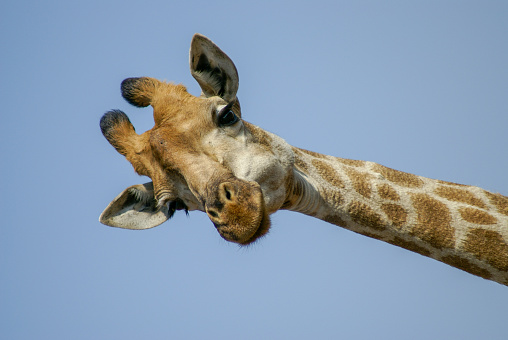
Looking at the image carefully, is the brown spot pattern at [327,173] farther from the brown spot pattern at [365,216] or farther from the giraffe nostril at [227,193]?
the giraffe nostril at [227,193]

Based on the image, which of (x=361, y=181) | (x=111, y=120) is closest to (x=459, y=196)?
(x=361, y=181)

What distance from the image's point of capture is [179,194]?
4516mm

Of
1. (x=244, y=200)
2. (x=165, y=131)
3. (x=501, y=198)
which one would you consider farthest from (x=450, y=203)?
(x=165, y=131)

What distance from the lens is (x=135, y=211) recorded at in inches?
198

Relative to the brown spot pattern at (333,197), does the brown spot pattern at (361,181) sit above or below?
above

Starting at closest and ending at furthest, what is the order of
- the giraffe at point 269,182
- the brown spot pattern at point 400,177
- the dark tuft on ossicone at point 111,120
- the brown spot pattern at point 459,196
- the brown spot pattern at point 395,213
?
the giraffe at point 269,182 → the brown spot pattern at point 395,213 → the brown spot pattern at point 459,196 → the brown spot pattern at point 400,177 → the dark tuft on ossicone at point 111,120

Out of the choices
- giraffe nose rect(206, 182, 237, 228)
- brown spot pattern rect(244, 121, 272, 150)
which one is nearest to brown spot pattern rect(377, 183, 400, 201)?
brown spot pattern rect(244, 121, 272, 150)

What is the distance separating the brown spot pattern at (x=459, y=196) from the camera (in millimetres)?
5008

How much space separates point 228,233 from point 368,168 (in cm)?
208

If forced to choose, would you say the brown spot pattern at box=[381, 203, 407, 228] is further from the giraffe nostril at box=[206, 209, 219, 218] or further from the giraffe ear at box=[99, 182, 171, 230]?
the giraffe ear at box=[99, 182, 171, 230]

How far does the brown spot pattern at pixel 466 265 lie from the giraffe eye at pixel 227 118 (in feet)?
7.07

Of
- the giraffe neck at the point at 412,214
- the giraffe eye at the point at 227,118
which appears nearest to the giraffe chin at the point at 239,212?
the giraffe eye at the point at 227,118

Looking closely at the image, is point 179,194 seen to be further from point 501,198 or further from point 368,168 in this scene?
point 501,198

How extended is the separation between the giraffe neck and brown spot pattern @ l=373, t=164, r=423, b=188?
0.16ft
